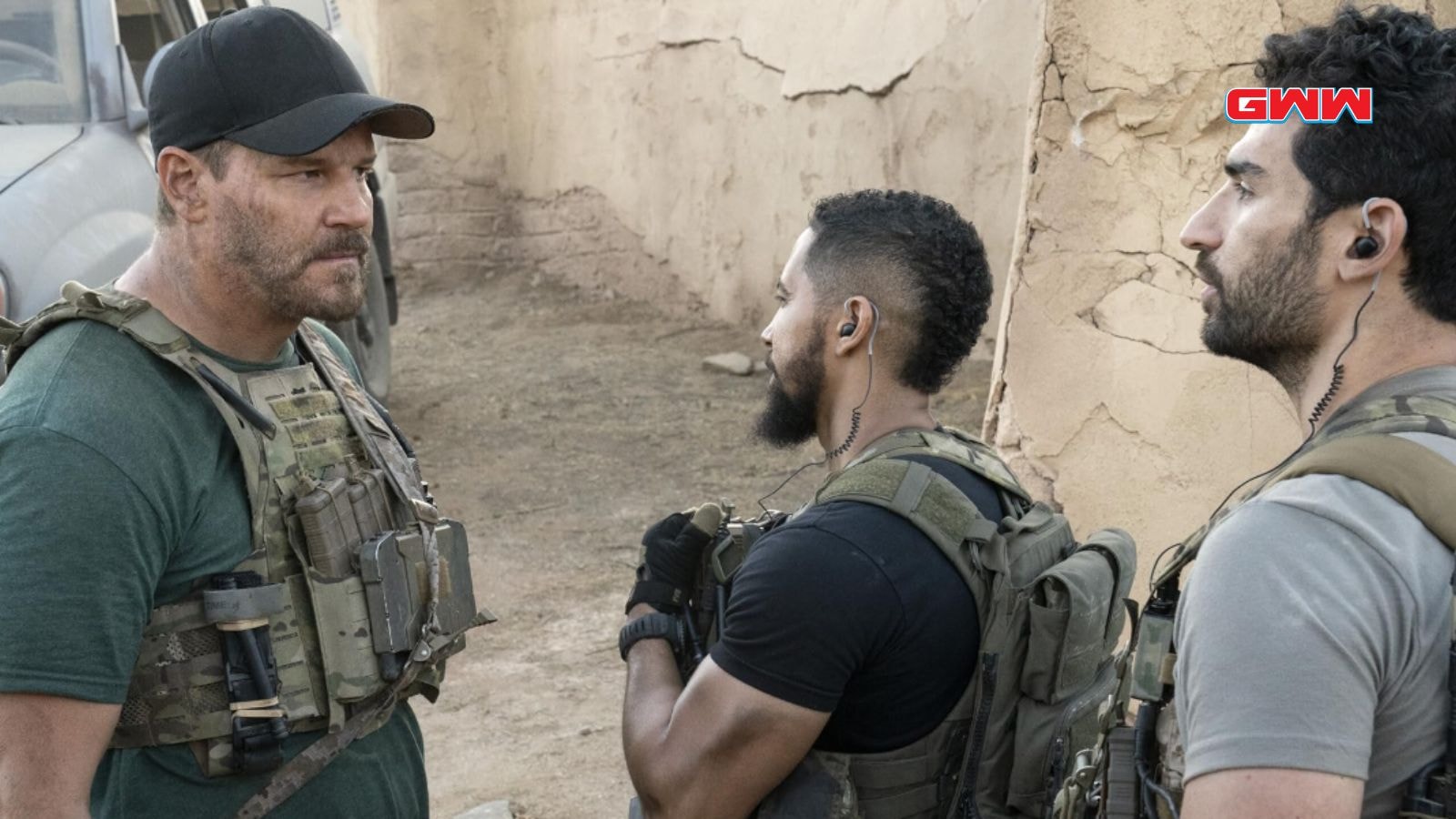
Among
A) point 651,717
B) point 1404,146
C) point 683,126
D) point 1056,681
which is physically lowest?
point 683,126

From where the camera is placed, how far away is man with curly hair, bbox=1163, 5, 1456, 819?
1.29 meters

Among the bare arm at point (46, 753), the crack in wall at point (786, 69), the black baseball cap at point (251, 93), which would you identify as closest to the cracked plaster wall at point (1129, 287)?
the black baseball cap at point (251, 93)

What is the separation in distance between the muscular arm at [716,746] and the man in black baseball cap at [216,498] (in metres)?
0.33

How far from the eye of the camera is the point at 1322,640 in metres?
1.28

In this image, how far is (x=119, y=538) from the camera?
1592mm

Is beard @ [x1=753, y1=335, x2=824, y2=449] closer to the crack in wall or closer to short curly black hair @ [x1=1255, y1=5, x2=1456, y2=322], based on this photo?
short curly black hair @ [x1=1255, y1=5, x2=1456, y2=322]

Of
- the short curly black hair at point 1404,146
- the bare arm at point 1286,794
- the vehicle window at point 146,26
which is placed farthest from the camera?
the vehicle window at point 146,26

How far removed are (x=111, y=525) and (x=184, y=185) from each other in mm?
508

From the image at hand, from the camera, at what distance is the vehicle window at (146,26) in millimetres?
4824

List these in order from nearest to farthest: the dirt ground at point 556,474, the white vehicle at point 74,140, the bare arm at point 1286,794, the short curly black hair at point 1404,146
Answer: the bare arm at point 1286,794 < the short curly black hair at point 1404,146 < the white vehicle at point 74,140 < the dirt ground at point 556,474

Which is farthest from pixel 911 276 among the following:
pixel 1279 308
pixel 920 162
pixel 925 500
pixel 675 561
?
pixel 920 162

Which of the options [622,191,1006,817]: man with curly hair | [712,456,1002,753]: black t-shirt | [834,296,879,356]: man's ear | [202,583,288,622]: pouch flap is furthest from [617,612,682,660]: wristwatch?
[202,583,288,622]: pouch flap

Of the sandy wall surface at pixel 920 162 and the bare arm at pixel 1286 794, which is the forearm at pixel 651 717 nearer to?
the bare arm at pixel 1286 794

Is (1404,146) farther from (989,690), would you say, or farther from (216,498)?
(216,498)
